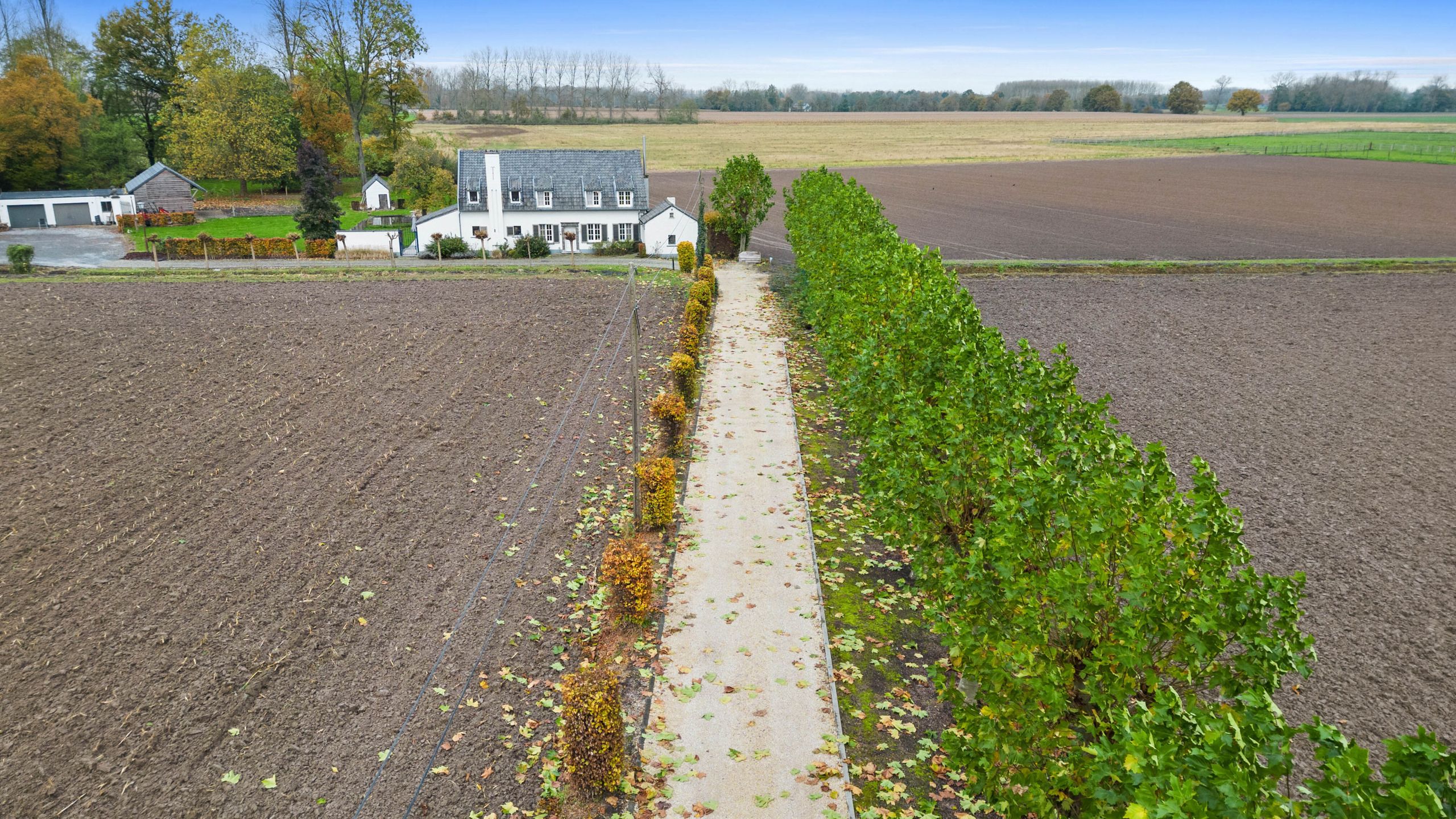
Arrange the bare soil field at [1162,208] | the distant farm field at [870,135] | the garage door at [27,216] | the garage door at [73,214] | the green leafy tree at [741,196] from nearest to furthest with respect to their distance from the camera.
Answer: the green leafy tree at [741,196], the bare soil field at [1162,208], the garage door at [27,216], the garage door at [73,214], the distant farm field at [870,135]

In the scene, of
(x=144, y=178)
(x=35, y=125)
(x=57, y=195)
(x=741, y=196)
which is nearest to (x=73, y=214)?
(x=57, y=195)

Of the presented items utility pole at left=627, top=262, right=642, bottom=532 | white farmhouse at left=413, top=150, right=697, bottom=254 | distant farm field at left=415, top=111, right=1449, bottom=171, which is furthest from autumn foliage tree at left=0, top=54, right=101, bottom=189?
utility pole at left=627, top=262, right=642, bottom=532

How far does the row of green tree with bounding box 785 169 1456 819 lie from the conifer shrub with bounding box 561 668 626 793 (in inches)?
152

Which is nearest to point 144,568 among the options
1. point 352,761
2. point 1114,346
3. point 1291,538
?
point 352,761

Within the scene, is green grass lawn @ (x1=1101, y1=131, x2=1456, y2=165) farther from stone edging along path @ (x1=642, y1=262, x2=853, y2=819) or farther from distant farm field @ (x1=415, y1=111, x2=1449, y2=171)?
stone edging along path @ (x1=642, y1=262, x2=853, y2=819)

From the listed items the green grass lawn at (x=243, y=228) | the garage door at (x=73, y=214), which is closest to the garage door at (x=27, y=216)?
the garage door at (x=73, y=214)

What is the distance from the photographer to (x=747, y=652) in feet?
41.7

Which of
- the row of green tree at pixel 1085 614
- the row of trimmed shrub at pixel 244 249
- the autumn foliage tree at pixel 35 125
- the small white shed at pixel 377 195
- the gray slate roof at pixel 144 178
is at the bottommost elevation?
the row of green tree at pixel 1085 614

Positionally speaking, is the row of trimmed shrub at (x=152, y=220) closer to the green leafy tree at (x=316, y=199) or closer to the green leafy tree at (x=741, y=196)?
the green leafy tree at (x=316, y=199)

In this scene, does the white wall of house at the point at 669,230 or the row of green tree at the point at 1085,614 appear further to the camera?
the white wall of house at the point at 669,230

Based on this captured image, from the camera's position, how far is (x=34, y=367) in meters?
26.5

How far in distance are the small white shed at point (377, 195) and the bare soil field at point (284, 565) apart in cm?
4716

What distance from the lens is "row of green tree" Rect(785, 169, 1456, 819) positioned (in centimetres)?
545

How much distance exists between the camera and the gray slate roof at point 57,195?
64.1m
